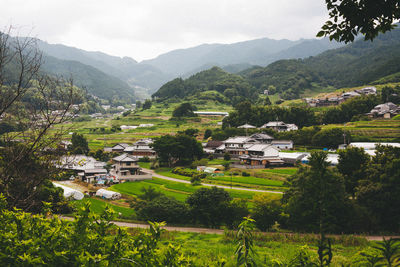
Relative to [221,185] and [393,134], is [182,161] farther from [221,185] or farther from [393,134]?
[393,134]

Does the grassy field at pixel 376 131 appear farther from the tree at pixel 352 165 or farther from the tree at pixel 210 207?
the tree at pixel 210 207

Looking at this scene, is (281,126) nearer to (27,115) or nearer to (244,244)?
(27,115)

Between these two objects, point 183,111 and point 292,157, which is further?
point 183,111

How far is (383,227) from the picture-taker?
59.8ft

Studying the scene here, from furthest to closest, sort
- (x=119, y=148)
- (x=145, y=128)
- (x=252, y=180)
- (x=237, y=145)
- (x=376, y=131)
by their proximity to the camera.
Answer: (x=145, y=128) < (x=119, y=148) < (x=237, y=145) < (x=376, y=131) < (x=252, y=180)

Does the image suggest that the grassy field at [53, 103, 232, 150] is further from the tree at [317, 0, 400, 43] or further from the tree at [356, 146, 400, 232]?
the tree at [317, 0, 400, 43]

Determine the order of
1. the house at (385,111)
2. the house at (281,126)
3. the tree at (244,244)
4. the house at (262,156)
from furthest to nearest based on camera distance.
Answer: the house at (281,126) → the house at (385,111) → the house at (262,156) → the tree at (244,244)

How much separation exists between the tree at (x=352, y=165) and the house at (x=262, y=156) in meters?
18.5

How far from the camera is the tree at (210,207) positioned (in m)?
19.8

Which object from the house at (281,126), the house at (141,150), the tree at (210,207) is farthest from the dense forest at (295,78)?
the tree at (210,207)

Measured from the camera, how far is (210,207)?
19.8 metres

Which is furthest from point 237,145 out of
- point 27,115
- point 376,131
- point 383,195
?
point 27,115

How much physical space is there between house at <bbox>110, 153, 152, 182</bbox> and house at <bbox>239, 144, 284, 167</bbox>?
665 inches

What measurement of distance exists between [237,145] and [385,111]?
31.6m
